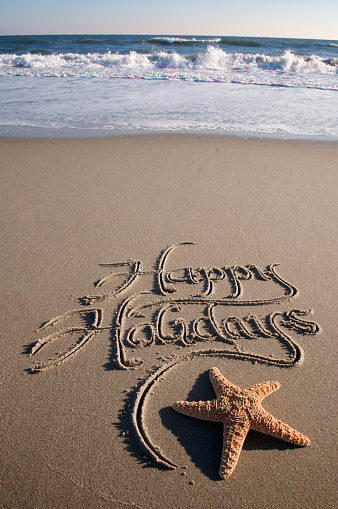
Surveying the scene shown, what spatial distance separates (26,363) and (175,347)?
A: 3.43ft

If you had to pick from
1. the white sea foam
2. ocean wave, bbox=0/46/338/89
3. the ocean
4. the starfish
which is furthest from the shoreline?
ocean wave, bbox=0/46/338/89

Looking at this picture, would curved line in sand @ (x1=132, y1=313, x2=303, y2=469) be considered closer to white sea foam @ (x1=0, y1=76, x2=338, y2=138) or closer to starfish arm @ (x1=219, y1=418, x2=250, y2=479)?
starfish arm @ (x1=219, y1=418, x2=250, y2=479)

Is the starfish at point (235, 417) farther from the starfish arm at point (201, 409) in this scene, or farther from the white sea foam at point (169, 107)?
the white sea foam at point (169, 107)

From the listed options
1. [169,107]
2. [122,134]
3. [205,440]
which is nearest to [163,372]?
[205,440]

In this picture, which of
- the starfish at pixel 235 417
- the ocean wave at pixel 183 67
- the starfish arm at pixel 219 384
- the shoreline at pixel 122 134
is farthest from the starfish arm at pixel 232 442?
the ocean wave at pixel 183 67

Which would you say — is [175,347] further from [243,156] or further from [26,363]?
[243,156]

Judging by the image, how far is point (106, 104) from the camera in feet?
32.5

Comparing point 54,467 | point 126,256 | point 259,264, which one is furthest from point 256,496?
point 126,256

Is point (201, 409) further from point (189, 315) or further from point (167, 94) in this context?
point (167, 94)

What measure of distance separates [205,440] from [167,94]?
1089cm

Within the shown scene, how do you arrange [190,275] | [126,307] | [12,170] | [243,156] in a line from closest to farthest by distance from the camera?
[126,307] < [190,275] < [12,170] < [243,156]

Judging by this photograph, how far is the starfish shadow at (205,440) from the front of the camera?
6.64 feet

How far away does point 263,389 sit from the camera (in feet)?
7.59

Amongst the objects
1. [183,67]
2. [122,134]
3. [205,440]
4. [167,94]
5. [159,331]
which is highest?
[183,67]
